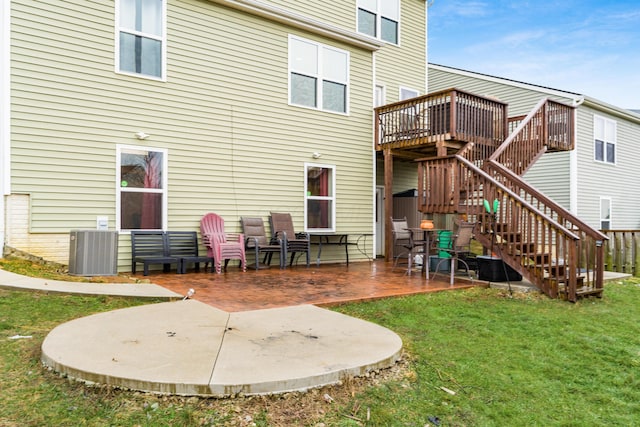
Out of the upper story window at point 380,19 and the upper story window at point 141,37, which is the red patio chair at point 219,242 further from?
the upper story window at point 380,19

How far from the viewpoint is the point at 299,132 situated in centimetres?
955

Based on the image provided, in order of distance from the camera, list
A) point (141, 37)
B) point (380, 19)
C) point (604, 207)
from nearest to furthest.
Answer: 1. point (141, 37)
2. point (380, 19)
3. point (604, 207)

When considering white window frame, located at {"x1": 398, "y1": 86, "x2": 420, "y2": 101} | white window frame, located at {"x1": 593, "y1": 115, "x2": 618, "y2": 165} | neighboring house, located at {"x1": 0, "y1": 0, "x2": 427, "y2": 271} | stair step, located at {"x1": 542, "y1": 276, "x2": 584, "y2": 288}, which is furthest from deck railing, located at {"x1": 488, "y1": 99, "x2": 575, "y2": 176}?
white window frame, located at {"x1": 593, "y1": 115, "x2": 618, "y2": 165}

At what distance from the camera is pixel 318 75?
9.88 m

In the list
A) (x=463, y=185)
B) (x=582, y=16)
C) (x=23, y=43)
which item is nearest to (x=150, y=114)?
(x=23, y=43)

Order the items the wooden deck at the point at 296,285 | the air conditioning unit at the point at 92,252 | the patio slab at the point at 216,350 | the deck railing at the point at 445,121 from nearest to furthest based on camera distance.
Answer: the patio slab at the point at 216,350 → the wooden deck at the point at 296,285 → the air conditioning unit at the point at 92,252 → the deck railing at the point at 445,121

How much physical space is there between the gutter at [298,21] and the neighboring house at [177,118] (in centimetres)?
3

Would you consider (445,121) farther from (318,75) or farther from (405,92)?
(405,92)

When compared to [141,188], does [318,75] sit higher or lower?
higher

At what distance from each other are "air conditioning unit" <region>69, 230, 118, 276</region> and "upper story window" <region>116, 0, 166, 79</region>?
2.77 metres

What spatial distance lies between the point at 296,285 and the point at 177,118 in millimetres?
3783

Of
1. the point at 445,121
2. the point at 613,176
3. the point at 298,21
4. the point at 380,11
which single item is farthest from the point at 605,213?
the point at 298,21

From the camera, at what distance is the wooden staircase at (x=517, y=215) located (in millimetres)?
6203

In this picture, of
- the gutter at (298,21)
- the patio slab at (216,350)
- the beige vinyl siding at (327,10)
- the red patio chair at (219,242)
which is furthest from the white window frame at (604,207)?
the patio slab at (216,350)
